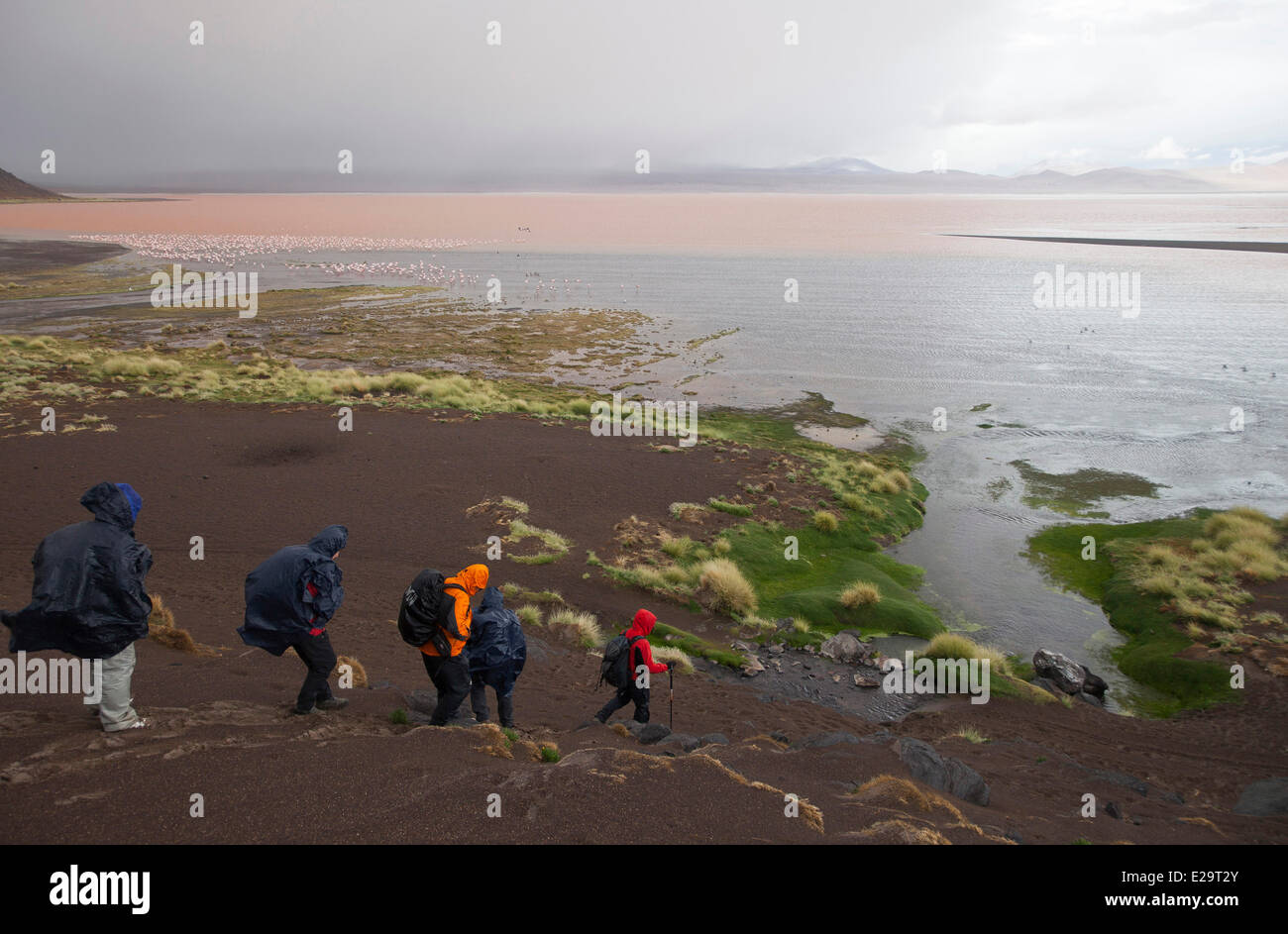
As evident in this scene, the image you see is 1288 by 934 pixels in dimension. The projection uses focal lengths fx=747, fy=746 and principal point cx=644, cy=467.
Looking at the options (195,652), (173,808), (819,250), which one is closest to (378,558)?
(195,652)

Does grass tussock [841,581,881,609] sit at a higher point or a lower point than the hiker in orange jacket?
lower

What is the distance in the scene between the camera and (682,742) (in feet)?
30.6

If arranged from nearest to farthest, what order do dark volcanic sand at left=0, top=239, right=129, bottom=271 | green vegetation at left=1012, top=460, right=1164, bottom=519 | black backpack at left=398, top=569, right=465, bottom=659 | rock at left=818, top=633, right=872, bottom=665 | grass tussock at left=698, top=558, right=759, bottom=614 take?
black backpack at left=398, top=569, right=465, bottom=659 → rock at left=818, top=633, right=872, bottom=665 → grass tussock at left=698, top=558, right=759, bottom=614 → green vegetation at left=1012, top=460, right=1164, bottom=519 → dark volcanic sand at left=0, top=239, right=129, bottom=271

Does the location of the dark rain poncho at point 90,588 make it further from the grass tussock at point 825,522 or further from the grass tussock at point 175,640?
the grass tussock at point 825,522

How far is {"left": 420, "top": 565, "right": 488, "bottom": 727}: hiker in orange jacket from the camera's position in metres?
7.34

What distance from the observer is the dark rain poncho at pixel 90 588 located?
597 centimetres

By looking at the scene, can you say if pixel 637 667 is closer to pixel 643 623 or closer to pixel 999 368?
pixel 643 623

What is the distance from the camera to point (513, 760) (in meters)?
7.13

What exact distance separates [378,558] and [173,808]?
11.2m

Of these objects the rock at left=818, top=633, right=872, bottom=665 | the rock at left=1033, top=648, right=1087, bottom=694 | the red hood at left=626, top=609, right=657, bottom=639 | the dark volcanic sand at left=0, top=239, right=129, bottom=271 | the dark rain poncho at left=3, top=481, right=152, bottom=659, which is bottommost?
the rock at left=1033, top=648, right=1087, bottom=694

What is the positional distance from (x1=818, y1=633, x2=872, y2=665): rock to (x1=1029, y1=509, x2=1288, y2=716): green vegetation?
5504mm

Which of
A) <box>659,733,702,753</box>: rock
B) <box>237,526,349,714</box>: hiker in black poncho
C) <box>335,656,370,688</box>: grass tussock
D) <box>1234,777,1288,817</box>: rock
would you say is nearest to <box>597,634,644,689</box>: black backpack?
<box>659,733,702,753</box>: rock

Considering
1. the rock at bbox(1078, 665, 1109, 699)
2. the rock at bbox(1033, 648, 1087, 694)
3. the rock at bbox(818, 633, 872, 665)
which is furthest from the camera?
the rock at bbox(818, 633, 872, 665)

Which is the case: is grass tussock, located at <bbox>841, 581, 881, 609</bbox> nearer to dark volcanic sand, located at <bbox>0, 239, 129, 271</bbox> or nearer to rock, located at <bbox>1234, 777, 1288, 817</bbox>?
rock, located at <bbox>1234, 777, 1288, 817</bbox>
